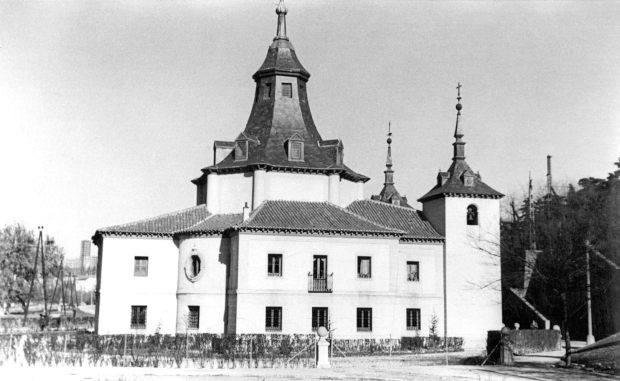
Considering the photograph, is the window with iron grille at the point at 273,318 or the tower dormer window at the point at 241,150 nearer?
the window with iron grille at the point at 273,318

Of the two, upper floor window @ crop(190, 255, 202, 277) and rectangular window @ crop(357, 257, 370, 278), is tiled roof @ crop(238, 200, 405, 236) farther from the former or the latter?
upper floor window @ crop(190, 255, 202, 277)

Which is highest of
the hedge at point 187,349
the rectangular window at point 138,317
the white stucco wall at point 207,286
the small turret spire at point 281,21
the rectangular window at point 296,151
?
the small turret spire at point 281,21

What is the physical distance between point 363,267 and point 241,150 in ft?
36.7

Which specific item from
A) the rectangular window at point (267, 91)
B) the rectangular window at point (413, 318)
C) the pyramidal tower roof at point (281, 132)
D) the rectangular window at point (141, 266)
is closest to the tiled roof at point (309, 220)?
the pyramidal tower roof at point (281, 132)

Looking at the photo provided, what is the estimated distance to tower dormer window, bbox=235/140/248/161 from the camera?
46.4 m

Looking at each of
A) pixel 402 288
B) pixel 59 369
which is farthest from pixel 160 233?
pixel 59 369

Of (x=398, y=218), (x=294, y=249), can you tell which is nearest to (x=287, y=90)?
(x=398, y=218)

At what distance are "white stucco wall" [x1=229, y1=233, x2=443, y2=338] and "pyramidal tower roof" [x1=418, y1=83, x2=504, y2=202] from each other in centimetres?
670

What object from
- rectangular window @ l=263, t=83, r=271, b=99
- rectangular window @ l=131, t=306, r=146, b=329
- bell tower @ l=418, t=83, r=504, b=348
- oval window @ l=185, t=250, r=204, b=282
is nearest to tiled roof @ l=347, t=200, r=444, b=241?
bell tower @ l=418, t=83, r=504, b=348

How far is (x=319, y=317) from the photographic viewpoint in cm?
4088

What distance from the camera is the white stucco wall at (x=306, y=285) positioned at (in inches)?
1580

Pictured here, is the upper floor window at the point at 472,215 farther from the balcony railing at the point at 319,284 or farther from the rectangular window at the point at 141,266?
the rectangular window at the point at 141,266

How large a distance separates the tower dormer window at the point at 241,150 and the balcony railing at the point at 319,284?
9.64 metres

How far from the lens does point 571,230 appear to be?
42.0 meters
